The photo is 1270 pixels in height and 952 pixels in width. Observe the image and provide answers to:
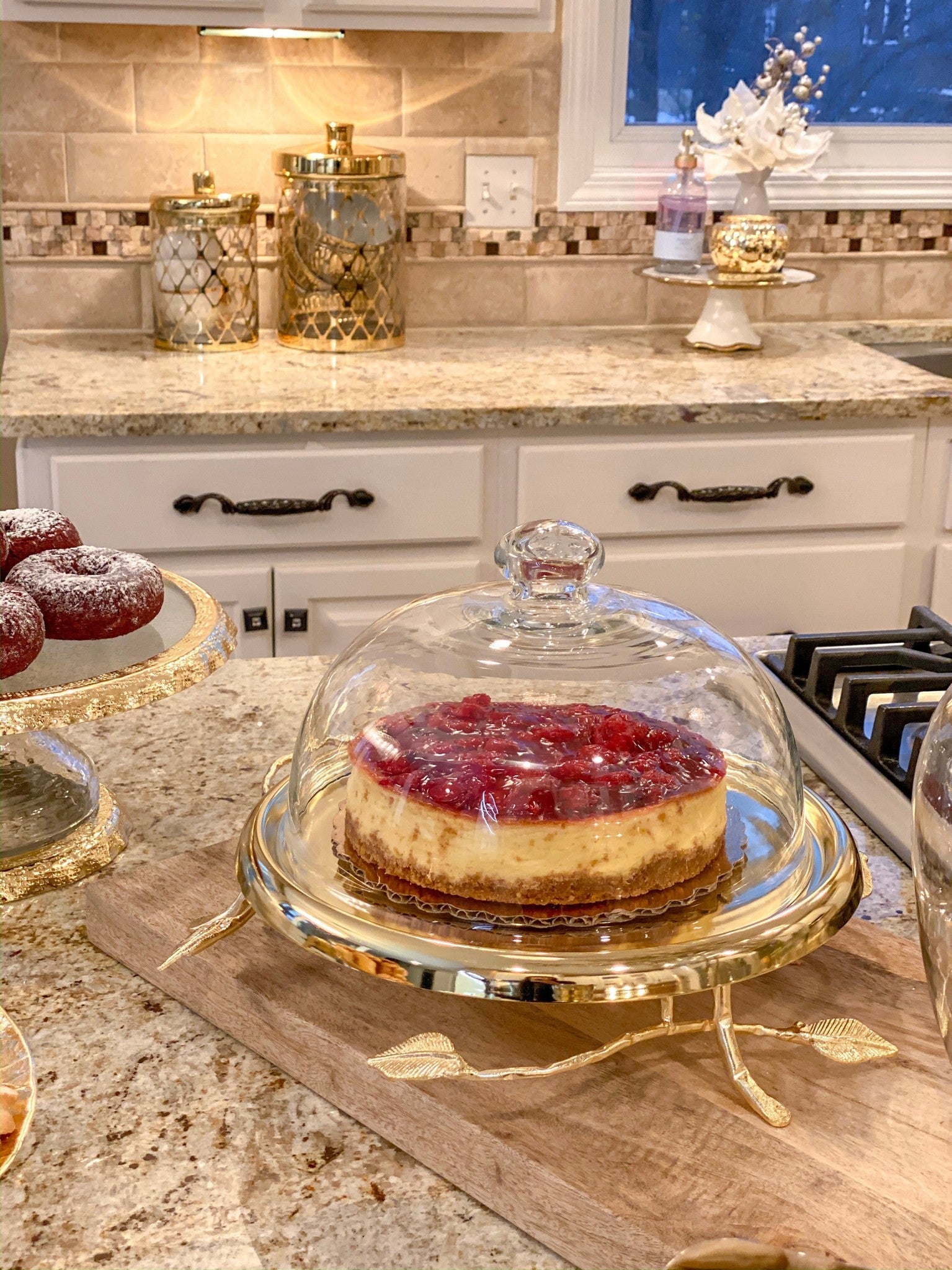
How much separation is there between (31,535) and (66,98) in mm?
1857

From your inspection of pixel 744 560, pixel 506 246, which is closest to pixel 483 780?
pixel 744 560

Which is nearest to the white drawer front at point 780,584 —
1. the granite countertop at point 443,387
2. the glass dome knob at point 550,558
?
the granite countertop at point 443,387

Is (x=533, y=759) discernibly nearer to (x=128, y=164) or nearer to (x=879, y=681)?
(x=879, y=681)

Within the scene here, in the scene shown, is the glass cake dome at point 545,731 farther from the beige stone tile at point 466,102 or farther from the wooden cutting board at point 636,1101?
the beige stone tile at point 466,102

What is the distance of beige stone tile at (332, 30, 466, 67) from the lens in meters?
2.61

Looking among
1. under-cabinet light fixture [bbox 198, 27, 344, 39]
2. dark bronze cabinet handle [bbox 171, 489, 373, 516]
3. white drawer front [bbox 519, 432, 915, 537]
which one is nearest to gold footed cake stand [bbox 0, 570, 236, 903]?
dark bronze cabinet handle [bbox 171, 489, 373, 516]

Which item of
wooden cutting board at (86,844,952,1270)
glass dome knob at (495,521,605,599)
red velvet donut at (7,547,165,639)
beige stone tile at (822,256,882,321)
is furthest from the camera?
beige stone tile at (822,256,882,321)

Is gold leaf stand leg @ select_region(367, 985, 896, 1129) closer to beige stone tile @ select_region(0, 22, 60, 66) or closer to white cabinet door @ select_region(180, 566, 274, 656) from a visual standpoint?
white cabinet door @ select_region(180, 566, 274, 656)

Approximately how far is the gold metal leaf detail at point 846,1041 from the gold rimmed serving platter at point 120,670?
456 mm

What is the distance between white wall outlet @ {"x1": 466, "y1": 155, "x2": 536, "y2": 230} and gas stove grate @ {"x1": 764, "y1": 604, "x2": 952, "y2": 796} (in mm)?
1751

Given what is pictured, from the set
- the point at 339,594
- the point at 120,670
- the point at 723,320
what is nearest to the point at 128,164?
the point at 339,594

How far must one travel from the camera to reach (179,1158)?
655mm

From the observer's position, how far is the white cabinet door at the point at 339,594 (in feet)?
7.31

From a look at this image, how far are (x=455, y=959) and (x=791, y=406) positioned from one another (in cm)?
176
